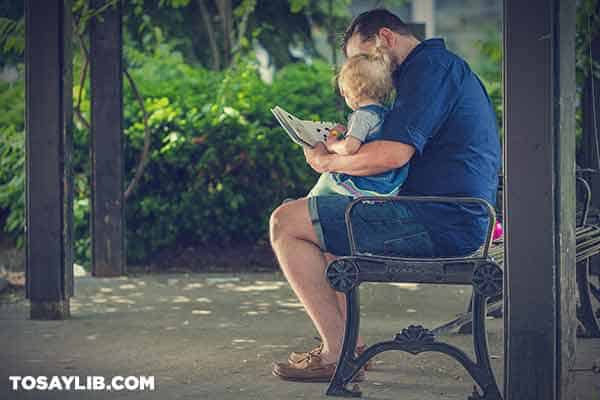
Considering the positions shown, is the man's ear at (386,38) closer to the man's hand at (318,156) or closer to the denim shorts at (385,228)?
the man's hand at (318,156)

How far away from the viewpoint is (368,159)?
4.94 metres

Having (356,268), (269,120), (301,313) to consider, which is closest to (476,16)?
(269,120)

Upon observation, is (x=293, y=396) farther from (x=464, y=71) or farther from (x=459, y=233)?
(x=464, y=71)

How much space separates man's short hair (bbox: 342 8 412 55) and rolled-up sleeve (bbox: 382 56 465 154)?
0.28 meters

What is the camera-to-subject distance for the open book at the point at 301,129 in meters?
5.08

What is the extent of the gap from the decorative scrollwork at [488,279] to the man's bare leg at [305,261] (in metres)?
0.69

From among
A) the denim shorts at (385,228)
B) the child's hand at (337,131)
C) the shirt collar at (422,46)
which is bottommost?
the denim shorts at (385,228)

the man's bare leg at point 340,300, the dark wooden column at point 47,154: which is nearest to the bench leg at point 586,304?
the man's bare leg at point 340,300

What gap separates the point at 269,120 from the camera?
9.33 meters

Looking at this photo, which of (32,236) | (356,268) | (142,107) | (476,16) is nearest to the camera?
(356,268)

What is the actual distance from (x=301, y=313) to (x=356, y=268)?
2317 mm

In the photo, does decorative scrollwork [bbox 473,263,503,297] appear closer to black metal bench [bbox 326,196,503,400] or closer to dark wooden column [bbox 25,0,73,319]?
black metal bench [bbox 326,196,503,400]

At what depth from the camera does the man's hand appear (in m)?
5.12

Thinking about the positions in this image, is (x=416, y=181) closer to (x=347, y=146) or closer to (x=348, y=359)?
(x=347, y=146)
